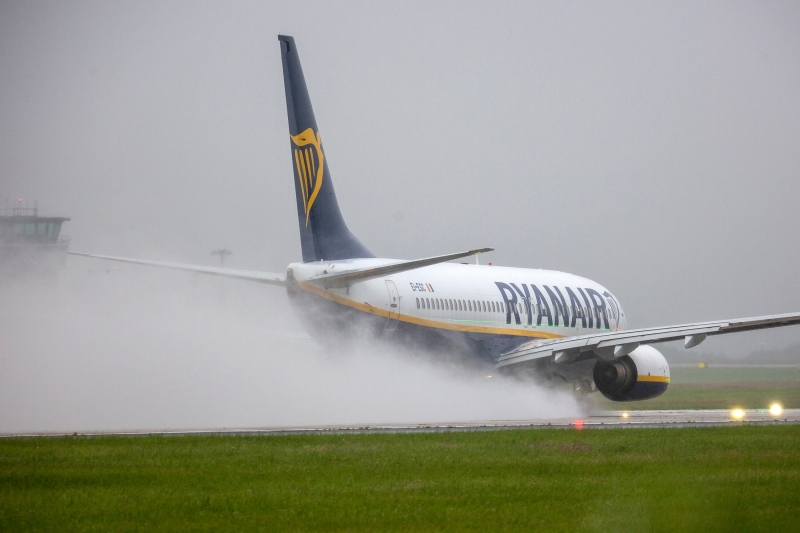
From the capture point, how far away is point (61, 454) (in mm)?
16625

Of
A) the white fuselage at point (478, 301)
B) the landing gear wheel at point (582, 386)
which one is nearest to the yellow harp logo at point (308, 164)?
the white fuselage at point (478, 301)

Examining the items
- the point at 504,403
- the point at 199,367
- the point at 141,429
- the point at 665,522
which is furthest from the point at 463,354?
the point at 665,522

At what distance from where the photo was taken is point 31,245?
33.7 m

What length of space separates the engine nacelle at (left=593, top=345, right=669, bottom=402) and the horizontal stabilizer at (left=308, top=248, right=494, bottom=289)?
31.1ft

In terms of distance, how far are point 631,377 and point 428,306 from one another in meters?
6.83

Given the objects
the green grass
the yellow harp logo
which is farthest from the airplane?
the green grass

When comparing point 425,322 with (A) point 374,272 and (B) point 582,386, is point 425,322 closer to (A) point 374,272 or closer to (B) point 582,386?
(A) point 374,272

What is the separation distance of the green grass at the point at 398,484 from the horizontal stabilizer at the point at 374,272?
4.43 m

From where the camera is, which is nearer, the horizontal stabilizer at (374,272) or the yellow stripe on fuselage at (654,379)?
the horizontal stabilizer at (374,272)

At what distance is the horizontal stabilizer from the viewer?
23.1m

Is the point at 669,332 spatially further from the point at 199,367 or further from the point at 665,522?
the point at 665,522

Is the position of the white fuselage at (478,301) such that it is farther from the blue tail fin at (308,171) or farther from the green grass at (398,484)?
the green grass at (398,484)

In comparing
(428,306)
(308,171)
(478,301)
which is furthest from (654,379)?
(308,171)

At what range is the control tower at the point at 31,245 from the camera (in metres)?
28.1
